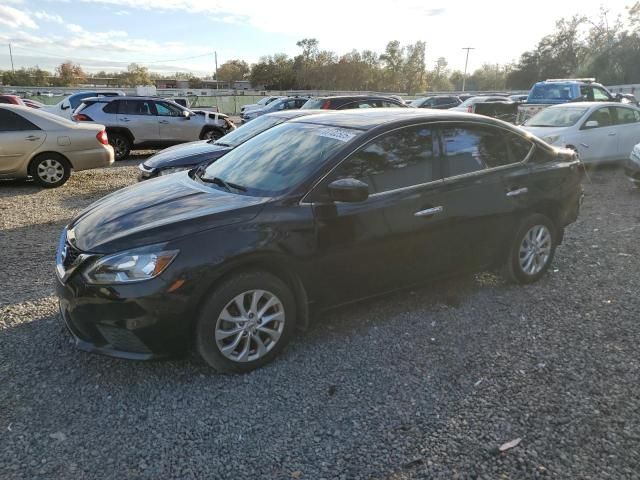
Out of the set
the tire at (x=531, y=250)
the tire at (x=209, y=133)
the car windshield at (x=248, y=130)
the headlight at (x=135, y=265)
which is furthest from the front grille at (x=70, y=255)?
the tire at (x=209, y=133)

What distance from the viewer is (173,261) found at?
2.95 metres

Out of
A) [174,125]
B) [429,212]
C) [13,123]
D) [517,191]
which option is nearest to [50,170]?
[13,123]

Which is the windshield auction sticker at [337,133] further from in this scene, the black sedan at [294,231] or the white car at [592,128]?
the white car at [592,128]

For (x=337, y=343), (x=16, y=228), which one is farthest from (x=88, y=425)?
(x=16, y=228)

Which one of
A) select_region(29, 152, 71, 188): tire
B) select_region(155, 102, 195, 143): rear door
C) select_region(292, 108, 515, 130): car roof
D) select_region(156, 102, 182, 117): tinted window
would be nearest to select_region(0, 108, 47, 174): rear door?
select_region(29, 152, 71, 188): tire

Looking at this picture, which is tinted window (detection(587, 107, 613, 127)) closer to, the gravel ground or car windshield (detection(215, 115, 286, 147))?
car windshield (detection(215, 115, 286, 147))

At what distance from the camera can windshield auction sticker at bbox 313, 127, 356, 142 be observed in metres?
3.69

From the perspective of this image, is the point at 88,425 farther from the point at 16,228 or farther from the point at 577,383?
the point at 16,228

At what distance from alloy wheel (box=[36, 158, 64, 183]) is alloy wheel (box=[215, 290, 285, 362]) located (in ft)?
25.8

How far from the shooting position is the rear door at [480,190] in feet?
13.2

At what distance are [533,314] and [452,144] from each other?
62.9 inches

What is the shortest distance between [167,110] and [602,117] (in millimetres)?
10915

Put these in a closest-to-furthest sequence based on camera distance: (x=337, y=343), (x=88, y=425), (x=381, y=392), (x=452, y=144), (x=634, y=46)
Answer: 1. (x=88, y=425)
2. (x=381, y=392)
3. (x=337, y=343)
4. (x=452, y=144)
5. (x=634, y=46)

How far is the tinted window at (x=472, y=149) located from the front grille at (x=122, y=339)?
263 cm
